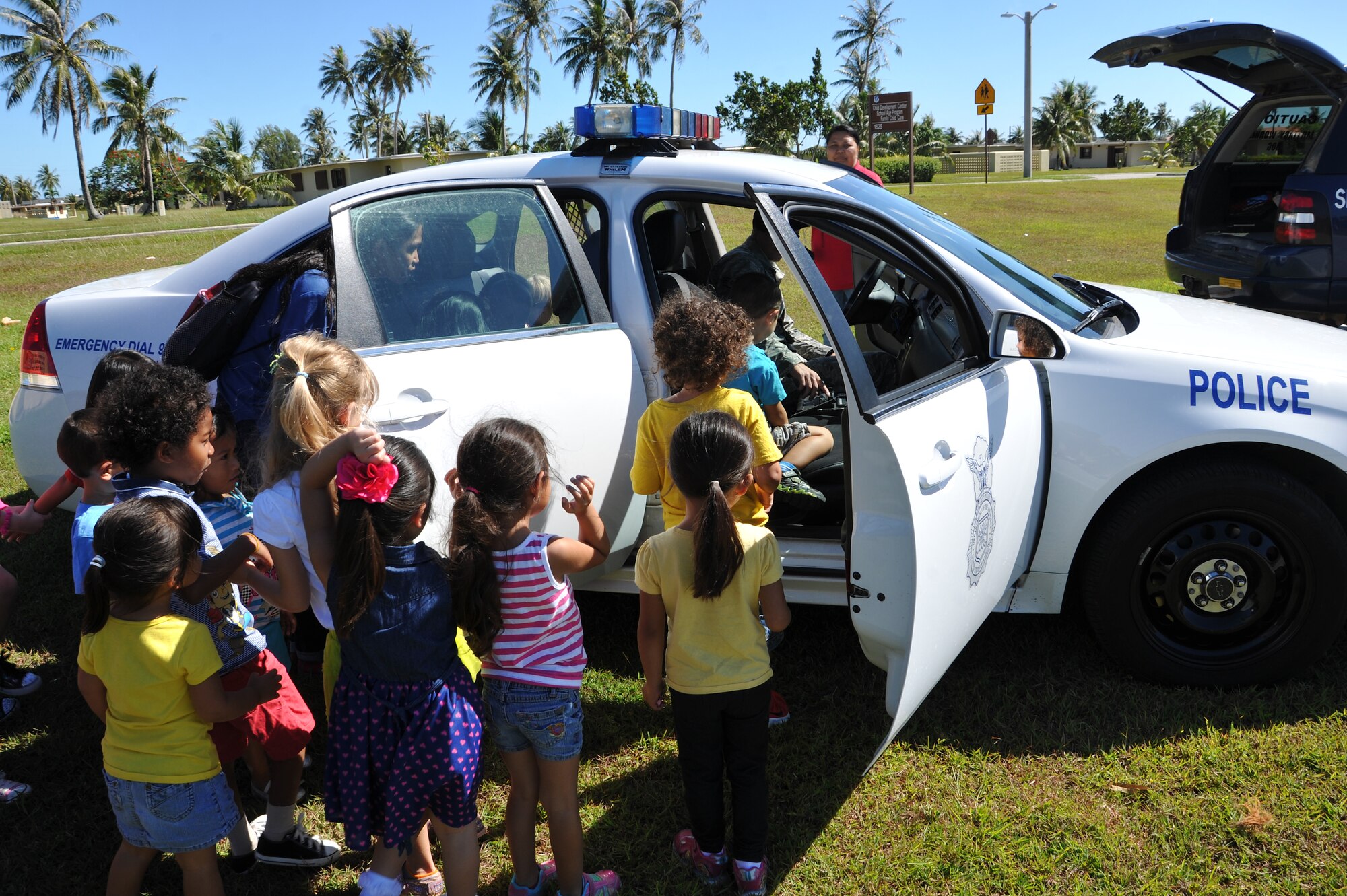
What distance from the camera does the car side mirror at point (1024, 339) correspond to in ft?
10.1

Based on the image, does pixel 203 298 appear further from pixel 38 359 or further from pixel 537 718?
pixel 537 718

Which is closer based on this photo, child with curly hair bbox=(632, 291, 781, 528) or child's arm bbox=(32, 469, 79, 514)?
child with curly hair bbox=(632, 291, 781, 528)

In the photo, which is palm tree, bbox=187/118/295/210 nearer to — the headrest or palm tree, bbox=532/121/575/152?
palm tree, bbox=532/121/575/152

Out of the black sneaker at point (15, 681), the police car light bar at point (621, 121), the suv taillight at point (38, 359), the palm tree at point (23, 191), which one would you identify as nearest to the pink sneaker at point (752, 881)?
the police car light bar at point (621, 121)

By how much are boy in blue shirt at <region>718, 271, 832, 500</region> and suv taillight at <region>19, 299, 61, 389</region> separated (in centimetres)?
252

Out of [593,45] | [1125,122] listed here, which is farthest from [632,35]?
[1125,122]

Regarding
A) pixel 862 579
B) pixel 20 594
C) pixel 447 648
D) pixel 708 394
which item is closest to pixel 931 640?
pixel 862 579

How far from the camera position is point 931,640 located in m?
2.57

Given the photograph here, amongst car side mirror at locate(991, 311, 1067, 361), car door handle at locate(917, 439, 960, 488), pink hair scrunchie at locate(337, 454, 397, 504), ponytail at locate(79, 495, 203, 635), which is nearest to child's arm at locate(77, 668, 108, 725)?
ponytail at locate(79, 495, 203, 635)

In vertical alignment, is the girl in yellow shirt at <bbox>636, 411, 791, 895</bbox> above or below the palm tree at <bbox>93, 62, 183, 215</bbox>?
below

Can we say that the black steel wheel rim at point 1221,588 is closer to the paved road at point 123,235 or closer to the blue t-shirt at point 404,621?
the blue t-shirt at point 404,621

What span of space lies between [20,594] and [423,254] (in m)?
2.67

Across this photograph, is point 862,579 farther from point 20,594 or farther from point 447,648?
point 20,594

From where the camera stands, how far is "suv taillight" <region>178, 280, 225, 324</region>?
318 centimetres
